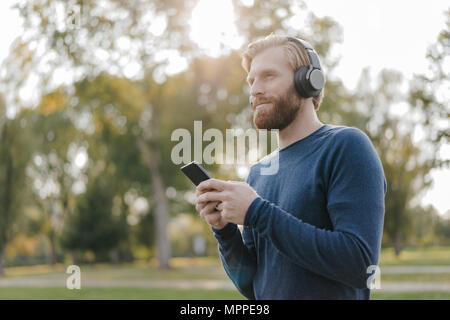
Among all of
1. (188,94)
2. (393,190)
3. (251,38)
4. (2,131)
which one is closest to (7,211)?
(2,131)

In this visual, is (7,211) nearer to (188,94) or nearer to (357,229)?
(188,94)

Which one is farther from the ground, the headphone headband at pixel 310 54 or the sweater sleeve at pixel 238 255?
the headphone headband at pixel 310 54

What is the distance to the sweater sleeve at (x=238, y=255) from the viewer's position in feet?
6.48

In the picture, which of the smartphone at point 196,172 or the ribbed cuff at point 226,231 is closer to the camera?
the smartphone at point 196,172

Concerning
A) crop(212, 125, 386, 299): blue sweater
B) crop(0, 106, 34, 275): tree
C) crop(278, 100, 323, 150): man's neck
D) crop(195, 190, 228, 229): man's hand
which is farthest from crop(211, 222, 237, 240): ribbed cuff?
crop(0, 106, 34, 275): tree

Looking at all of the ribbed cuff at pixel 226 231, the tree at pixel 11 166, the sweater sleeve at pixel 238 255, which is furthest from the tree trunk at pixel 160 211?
the ribbed cuff at pixel 226 231

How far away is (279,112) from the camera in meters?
1.89

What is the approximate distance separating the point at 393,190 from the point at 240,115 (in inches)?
619

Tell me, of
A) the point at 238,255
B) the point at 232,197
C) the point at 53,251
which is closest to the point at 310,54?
the point at 232,197

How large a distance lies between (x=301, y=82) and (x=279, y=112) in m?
0.16

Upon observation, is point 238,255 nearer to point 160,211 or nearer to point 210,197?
point 210,197

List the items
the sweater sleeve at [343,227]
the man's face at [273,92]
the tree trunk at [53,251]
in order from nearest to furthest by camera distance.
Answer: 1. the sweater sleeve at [343,227]
2. the man's face at [273,92]
3. the tree trunk at [53,251]

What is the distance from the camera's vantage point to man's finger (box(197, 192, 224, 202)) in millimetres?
1622

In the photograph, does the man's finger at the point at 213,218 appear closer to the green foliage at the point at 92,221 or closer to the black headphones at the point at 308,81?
the black headphones at the point at 308,81
